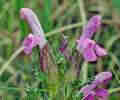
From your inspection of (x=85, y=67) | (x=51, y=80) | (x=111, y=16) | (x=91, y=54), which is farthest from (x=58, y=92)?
(x=111, y=16)

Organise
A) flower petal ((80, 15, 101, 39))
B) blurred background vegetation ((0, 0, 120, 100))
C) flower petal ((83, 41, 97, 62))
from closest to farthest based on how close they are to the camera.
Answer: flower petal ((83, 41, 97, 62)) < flower petal ((80, 15, 101, 39)) < blurred background vegetation ((0, 0, 120, 100))

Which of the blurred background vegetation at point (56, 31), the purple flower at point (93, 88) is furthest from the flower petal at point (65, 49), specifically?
the blurred background vegetation at point (56, 31)

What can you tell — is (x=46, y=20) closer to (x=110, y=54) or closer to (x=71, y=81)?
(x=110, y=54)

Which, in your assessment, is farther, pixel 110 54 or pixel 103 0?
pixel 103 0

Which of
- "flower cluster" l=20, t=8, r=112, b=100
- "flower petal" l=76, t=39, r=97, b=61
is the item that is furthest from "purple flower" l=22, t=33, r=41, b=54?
"flower petal" l=76, t=39, r=97, b=61

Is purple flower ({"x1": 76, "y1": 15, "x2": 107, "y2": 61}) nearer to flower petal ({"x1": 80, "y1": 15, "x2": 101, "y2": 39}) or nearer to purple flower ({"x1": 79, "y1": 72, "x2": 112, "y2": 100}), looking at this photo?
flower petal ({"x1": 80, "y1": 15, "x2": 101, "y2": 39})

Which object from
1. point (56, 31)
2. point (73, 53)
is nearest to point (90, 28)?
point (73, 53)
